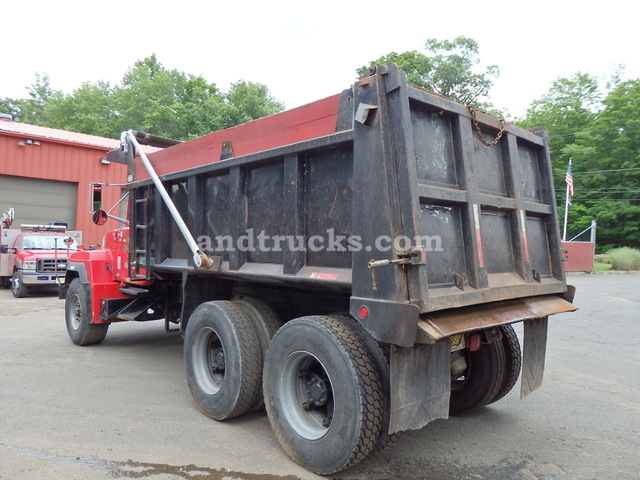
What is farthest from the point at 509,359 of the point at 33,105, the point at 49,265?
the point at 33,105

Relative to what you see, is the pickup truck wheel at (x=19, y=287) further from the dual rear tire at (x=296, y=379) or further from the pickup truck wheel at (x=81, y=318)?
the dual rear tire at (x=296, y=379)

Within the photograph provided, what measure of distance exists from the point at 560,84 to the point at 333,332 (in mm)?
53208

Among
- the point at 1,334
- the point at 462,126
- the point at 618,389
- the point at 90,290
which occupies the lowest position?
the point at 618,389

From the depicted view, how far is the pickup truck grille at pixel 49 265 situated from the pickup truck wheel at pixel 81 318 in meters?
7.27

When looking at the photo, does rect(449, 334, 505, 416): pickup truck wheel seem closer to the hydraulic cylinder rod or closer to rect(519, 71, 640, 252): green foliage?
the hydraulic cylinder rod

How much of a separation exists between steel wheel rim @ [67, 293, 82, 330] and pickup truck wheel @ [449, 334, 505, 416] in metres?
5.54

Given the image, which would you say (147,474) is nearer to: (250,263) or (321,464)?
(321,464)

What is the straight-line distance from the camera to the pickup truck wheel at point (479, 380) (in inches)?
168

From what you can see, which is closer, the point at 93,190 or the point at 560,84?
the point at 93,190

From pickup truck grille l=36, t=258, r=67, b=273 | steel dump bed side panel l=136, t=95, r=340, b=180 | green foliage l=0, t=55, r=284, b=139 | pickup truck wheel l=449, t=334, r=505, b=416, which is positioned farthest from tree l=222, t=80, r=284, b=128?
pickup truck wheel l=449, t=334, r=505, b=416

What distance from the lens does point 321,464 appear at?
3115 millimetres

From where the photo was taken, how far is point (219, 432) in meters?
3.89

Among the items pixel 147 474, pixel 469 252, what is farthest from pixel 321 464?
pixel 469 252

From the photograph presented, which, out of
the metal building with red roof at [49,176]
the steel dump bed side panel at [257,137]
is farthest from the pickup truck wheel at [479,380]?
the metal building with red roof at [49,176]
